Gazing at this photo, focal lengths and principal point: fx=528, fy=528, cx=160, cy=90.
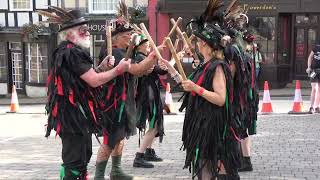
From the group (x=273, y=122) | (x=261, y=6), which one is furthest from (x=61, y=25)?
(x=261, y=6)

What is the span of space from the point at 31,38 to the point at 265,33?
982 centimetres

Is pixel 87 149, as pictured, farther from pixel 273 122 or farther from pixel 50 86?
pixel 273 122

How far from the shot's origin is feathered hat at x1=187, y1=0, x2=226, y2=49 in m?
4.73

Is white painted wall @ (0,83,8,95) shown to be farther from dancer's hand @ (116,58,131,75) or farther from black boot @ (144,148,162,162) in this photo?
dancer's hand @ (116,58,131,75)

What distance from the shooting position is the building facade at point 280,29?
2072 cm

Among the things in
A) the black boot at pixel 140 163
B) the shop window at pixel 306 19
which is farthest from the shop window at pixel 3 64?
the black boot at pixel 140 163

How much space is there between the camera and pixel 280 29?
21.1 meters

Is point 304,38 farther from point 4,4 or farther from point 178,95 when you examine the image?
point 4,4

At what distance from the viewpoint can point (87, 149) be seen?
16.9ft

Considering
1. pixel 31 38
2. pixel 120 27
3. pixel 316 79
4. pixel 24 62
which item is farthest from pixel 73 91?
pixel 24 62

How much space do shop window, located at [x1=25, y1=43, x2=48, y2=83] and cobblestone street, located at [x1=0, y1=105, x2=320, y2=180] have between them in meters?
11.4

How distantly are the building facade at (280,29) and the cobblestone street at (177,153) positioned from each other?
9.45 meters

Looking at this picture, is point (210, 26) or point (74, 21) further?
point (74, 21)

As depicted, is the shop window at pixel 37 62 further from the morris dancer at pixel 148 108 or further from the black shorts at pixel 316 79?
the morris dancer at pixel 148 108
